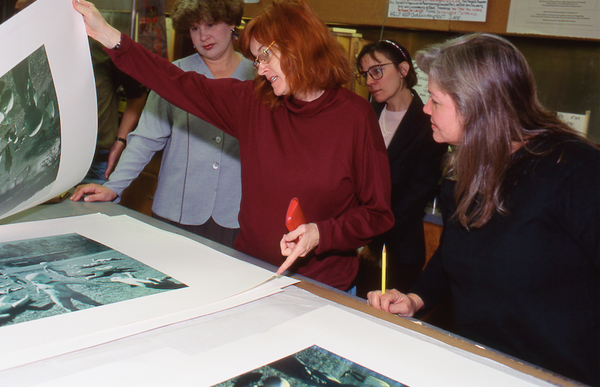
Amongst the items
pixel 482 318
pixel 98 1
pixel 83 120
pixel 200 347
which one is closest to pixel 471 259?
pixel 482 318

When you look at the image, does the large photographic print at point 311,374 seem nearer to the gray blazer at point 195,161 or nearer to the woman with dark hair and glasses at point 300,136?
the woman with dark hair and glasses at point 300,136

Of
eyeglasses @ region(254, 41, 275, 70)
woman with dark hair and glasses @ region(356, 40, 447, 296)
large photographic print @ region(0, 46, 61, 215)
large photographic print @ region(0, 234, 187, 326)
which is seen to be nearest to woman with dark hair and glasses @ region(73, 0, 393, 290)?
eyeglasses @ region(254, 41, 275, 70)

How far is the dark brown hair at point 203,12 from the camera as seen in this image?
1.54 m

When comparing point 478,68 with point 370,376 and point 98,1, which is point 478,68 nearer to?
point 370,376

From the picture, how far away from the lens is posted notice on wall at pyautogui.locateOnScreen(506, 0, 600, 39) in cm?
175

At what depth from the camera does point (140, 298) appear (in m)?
0.68

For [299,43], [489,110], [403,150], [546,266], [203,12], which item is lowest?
[546,266]

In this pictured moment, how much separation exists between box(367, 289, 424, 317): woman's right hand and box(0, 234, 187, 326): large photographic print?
33 cm

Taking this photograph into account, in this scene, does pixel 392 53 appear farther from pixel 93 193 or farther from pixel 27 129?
pixel 27 129

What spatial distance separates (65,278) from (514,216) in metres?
0.69

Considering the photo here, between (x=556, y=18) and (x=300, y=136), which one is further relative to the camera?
(x=556, y=18)

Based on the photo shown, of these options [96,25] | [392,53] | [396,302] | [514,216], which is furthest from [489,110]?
[392,53]

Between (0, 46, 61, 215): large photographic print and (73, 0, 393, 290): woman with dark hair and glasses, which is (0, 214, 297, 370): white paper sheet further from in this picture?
(73, 0, 393, 290): woman with dark hair and glasses

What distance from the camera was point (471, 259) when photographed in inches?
33.7
